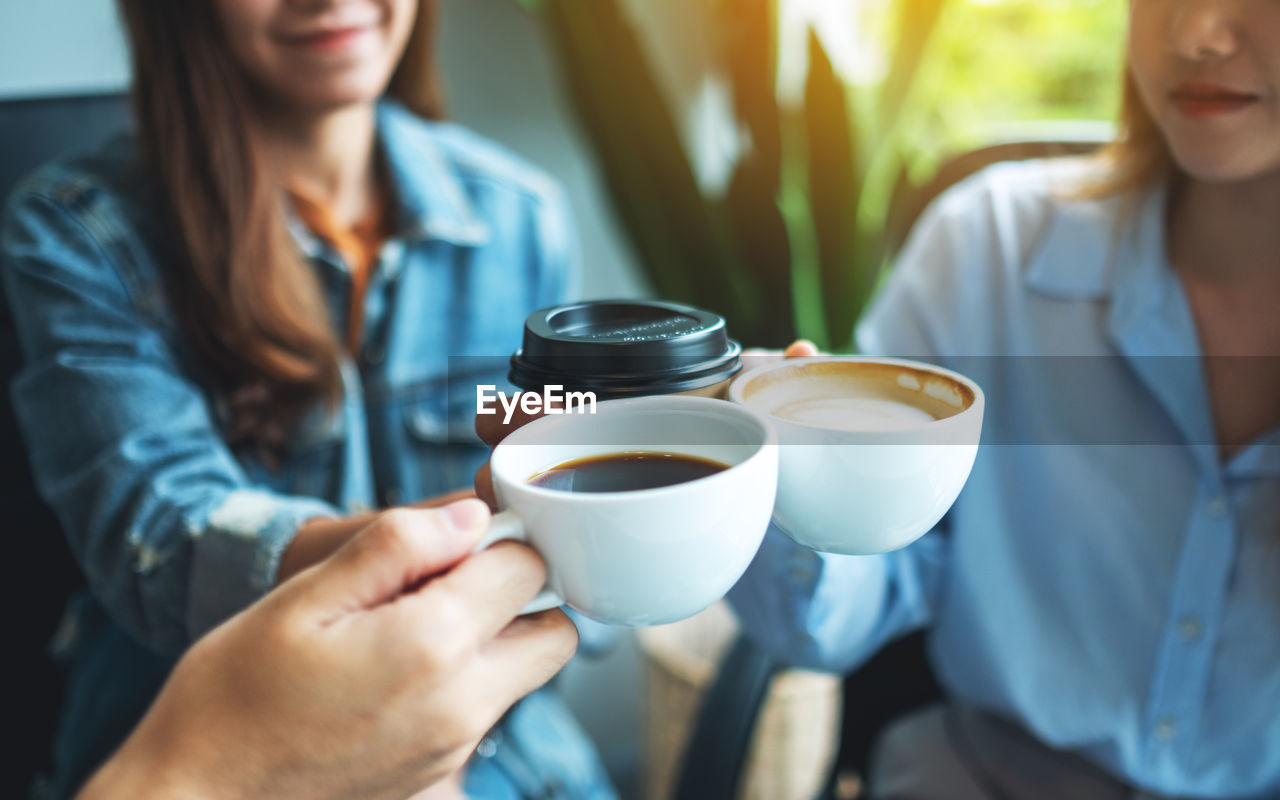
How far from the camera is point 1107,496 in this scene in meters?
0.85

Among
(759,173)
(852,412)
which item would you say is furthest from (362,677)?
(759,173)

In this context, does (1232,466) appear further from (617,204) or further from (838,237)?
(617,204)

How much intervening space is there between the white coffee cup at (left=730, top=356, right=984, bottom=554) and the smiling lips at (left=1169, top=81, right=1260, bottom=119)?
394mm

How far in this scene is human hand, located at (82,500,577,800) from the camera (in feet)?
1.31

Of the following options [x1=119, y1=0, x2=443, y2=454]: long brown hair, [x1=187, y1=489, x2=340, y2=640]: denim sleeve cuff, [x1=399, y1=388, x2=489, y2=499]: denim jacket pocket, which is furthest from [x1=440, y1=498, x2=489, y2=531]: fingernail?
[x1=399, y1=388, x2=489, y2=499]: denim jacket pocket

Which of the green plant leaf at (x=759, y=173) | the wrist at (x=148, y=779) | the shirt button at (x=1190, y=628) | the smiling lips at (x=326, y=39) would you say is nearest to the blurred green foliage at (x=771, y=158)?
the green plant leaf at (x=759, y=173)

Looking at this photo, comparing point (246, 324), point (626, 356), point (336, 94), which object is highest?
point (336, 94)

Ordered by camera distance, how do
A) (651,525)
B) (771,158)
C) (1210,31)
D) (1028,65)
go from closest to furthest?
1. (651,525)
2. (1210,31)
3. (771,158)
4. (1028,65)

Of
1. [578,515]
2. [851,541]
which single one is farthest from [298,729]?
[851,541]

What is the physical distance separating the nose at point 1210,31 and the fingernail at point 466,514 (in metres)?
0.63

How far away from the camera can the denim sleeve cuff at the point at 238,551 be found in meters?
0.69

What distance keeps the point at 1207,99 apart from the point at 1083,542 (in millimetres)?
406

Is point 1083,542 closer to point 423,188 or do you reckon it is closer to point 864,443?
point 864,443

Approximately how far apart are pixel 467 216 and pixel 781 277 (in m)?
0.53
